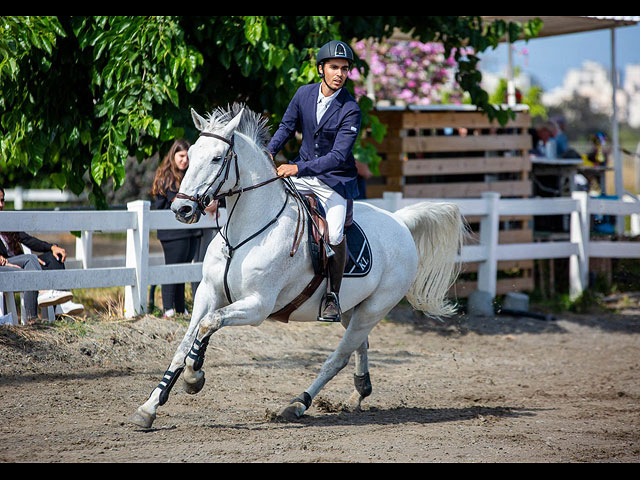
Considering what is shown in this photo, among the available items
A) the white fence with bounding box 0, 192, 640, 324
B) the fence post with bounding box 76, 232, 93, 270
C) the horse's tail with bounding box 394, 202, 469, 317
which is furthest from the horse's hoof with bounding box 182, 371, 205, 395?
the fence post with bounding box 76, 232, 93, 270

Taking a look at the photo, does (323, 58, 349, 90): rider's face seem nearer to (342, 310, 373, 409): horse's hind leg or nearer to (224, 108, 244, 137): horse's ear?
(224, 108, 244, 137): horse's ear

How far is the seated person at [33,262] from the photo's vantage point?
789cm

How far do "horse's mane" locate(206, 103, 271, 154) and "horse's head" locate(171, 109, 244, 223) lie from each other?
55 mm

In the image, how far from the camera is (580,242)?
502 inches

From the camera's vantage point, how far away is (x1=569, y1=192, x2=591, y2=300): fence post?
12742 mm

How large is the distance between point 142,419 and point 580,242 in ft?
29.8

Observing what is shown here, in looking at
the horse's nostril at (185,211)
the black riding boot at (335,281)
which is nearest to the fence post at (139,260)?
the black riding boot at (335,281)

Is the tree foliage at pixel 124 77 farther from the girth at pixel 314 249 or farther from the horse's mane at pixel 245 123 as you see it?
the girth at pixel 314 249

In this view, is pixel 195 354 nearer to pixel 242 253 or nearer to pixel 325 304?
pixel 242 253

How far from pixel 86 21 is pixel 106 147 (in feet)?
4.22

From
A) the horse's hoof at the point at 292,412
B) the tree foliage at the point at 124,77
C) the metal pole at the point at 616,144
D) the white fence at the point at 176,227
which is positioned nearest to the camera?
the horse's hoof at the point at 292,412

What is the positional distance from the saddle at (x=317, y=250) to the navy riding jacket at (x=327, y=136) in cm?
21

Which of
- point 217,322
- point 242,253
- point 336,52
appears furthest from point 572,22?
point 217,322

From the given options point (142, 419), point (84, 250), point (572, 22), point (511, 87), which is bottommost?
point (142, 419)
